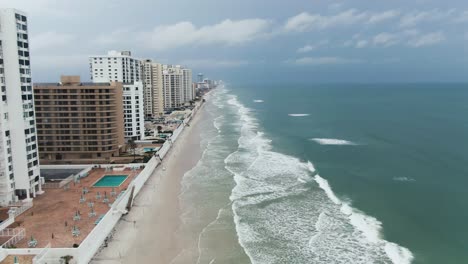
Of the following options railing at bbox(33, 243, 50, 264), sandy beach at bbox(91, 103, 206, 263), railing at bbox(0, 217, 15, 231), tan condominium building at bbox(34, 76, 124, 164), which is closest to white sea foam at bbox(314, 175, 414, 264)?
sandy beach at bbox(91, 103, 206, 263)

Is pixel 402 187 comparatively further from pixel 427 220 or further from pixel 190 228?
pixel 190 228

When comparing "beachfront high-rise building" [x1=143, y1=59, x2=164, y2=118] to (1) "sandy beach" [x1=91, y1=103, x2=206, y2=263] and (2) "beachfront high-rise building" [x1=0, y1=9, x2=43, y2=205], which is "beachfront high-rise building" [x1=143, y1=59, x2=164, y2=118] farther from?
(2) "beachfront high-rise building" [x1=0, y1=9, x2=43, y2=205]

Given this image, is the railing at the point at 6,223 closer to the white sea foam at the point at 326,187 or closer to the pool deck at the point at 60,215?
the pool deck at the point at 60,215

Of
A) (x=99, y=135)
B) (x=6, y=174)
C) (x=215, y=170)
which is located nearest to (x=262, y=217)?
(x=215, y=170)

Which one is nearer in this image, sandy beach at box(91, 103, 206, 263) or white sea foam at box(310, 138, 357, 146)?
sandy beach at box(91, 103, 206, 263)

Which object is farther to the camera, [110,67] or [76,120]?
[110,67]

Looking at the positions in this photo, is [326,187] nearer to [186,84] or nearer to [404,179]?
[404,179]

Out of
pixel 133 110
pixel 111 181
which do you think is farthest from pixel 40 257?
pixel 133 110

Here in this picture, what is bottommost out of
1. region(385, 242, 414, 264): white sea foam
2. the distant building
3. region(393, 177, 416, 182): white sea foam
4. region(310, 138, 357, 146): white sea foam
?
region(385, 242, 414, 264): white sea foam
